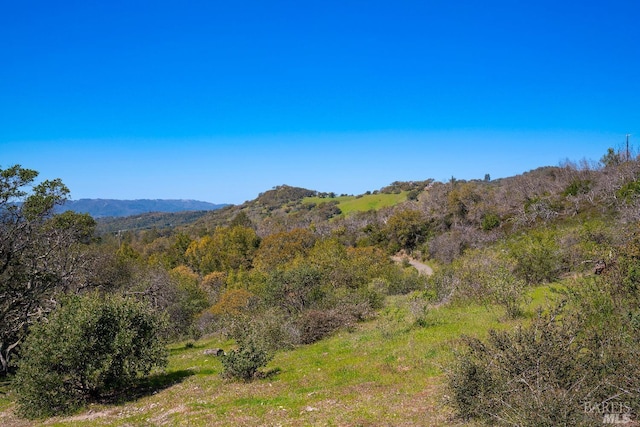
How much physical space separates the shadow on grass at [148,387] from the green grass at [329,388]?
1.9 inches

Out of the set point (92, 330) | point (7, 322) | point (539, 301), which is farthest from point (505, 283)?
point (7, 322)

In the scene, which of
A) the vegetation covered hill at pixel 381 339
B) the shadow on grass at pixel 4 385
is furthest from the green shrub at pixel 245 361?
the shadow on grass at pixel 4 385

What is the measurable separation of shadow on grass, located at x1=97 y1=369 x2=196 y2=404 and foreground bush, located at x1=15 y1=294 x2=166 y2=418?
402mm

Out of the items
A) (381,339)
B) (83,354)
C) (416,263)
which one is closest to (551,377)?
(381,339)

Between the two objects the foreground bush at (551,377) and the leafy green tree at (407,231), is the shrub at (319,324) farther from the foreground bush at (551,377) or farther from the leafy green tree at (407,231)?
the leafy green tree at (407,231)

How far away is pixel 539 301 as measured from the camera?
2139 cm

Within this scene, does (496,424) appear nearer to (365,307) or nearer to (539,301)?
(539,301)

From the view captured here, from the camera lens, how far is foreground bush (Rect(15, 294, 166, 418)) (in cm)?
1384

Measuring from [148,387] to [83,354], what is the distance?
3311mm

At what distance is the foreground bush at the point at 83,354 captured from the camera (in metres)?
13.8

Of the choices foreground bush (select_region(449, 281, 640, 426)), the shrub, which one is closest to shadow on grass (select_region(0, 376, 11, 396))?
the shrub

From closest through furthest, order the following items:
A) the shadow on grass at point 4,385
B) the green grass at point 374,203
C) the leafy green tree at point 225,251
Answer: the shadow on grass at point 4,385
the leafy green tree at point 225,251
the green grass at point 374,203

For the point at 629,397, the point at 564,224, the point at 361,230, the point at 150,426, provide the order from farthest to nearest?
the point at 361,230, the point at 564,224, the point at 150,426, the point at 629,397

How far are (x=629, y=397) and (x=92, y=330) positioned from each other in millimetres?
14725
